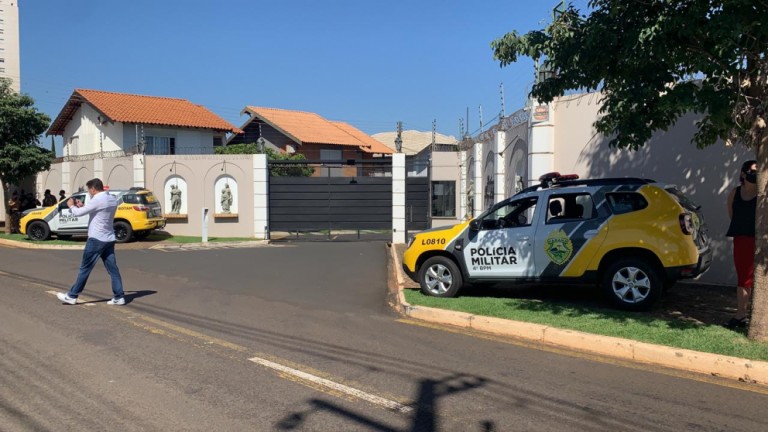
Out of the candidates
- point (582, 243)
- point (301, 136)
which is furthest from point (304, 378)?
point (301, 136)

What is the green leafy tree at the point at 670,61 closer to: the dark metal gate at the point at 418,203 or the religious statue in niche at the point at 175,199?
the dark metal gate at the point at 418,203

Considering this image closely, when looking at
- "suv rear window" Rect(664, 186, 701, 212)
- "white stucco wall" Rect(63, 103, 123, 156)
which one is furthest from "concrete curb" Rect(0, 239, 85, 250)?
"suv rear window" Rect(664, 186, 701, 212)

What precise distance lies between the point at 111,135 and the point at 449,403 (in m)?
30.7

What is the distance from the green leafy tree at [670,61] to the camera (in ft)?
19.2

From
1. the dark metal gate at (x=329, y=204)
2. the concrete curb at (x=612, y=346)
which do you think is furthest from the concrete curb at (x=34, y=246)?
the concrete curb at (x=612, y=346)

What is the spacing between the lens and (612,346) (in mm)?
6234

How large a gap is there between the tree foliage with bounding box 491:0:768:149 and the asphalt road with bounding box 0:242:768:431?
9.36ft

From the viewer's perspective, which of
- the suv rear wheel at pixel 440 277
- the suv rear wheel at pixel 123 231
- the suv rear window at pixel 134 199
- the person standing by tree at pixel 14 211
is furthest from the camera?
the person standing by tree at pixel 14 211

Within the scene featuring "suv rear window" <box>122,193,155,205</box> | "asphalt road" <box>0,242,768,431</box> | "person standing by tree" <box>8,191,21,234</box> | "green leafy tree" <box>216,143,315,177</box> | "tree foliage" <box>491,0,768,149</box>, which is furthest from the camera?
"green leafy tree" <box>216,143,315,177</box>

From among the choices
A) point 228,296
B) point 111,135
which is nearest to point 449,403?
point 228,296

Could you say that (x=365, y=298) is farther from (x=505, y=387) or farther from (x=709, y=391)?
(x=709, y=391)

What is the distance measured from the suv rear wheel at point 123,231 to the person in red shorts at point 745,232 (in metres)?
17.0

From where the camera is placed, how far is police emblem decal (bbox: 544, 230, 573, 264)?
802 cm

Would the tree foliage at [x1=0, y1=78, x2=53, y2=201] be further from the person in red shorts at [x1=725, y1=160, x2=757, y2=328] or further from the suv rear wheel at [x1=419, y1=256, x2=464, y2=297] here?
the person in red shorts at [x1=725, y1=160, x2=757, y2=328]
